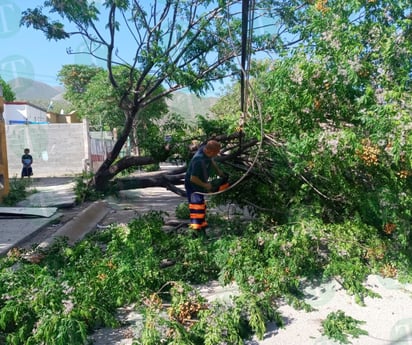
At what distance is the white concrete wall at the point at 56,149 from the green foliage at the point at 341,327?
16585mm

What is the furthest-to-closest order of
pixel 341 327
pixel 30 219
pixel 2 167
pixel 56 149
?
pixel 56 149
pixel 2 167
pixel 30 219
pixel 341 327

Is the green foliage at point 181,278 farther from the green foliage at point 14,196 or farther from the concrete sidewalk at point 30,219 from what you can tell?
the green foliage at point 14,196

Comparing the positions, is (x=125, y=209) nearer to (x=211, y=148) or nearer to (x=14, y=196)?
(x=14, y=196)

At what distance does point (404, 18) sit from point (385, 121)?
1.83m

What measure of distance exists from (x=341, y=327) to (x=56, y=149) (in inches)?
706

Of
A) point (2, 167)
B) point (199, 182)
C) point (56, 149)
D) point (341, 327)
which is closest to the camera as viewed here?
point (341, 327)

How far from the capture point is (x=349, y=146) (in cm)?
386

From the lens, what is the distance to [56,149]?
18750 mm

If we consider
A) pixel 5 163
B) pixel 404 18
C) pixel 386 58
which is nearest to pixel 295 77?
pixel 386 58

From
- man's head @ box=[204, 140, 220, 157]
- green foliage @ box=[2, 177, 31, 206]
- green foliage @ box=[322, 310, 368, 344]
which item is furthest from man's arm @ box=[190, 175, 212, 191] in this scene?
green foliage @ box=[2, 177, 31, 206]

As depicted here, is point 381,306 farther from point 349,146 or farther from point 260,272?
point 349,146

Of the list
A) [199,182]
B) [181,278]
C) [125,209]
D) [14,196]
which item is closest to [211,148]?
[199,182]

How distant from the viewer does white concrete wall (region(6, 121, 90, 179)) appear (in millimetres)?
18266

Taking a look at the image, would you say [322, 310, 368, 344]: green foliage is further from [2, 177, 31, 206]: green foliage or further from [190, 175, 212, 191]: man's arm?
[2, 177, 31, 206]: green foliage
